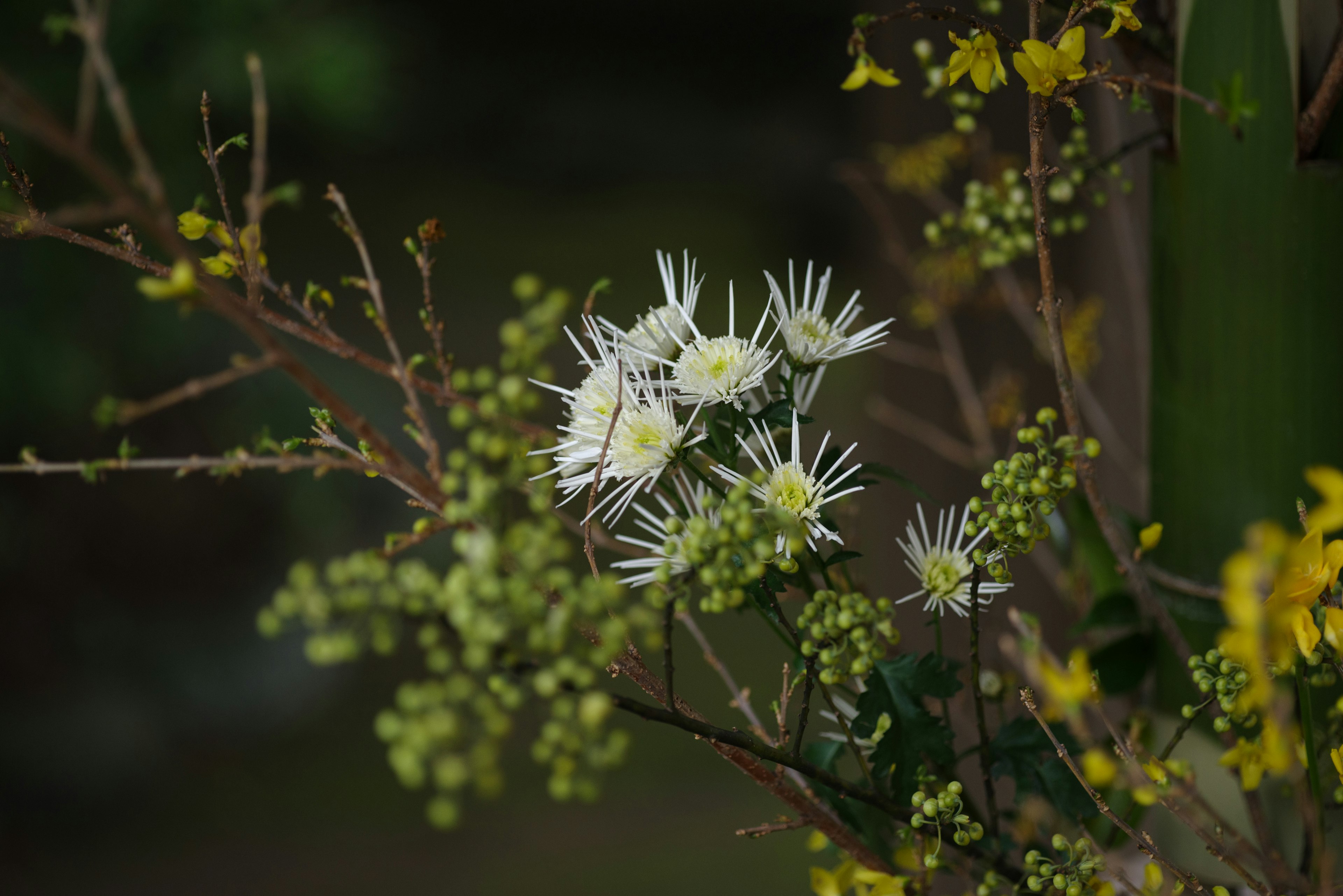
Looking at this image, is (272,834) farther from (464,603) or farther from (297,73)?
(464,603)

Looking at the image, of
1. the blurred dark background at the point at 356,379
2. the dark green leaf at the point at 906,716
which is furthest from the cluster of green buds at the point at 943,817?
the blurred dark background at the point at 356,379

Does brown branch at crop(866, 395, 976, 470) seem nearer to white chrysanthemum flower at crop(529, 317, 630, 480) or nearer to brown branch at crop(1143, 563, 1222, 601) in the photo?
brown branch at crop(1143, 563, 1222, 601)

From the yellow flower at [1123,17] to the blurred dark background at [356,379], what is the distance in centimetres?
66

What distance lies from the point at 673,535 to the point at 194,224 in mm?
165

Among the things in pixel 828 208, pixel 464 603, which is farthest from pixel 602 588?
pixel 828 208

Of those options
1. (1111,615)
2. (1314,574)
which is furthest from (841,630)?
(1111,615)

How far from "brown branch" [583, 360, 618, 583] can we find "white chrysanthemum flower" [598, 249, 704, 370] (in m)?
0.01

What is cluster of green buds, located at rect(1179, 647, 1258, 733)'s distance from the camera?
0.78 ft

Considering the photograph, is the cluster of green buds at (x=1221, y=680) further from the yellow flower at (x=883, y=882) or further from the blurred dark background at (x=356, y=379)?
the blurred dark background at (x=356, y=379)

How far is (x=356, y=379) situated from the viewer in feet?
3.48

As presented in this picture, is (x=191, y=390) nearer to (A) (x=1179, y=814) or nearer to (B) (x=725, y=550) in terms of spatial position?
(B) (x=725, y=550)

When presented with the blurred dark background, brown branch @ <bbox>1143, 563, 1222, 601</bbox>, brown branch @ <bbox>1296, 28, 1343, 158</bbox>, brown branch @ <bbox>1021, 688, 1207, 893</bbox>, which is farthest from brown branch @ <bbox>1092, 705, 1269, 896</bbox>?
the blurred dark background

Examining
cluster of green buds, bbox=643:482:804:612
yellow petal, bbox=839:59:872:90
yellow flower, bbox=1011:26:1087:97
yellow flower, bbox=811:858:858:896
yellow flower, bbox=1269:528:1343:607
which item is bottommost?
yellow flower, bbox=811:858:858:896

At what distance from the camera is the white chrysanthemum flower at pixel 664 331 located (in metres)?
0.27
